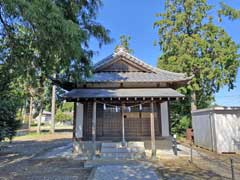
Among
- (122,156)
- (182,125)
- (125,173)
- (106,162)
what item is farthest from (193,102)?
(125,173)

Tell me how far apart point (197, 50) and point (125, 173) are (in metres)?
15.7

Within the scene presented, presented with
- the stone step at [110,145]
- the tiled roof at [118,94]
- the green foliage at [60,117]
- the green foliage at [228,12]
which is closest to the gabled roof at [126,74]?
the tiled roof at [118,94]

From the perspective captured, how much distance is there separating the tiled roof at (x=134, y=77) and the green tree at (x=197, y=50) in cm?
689

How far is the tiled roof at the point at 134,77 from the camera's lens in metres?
10.9

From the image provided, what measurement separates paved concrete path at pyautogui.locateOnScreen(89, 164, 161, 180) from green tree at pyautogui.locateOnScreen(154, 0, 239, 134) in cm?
1228

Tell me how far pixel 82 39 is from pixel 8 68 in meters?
2.65

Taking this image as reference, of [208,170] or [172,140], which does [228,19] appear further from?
[208,170]

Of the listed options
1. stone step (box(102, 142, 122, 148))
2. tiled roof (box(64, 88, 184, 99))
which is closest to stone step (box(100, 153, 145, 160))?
stone step (box(102, 142, 122, 148))

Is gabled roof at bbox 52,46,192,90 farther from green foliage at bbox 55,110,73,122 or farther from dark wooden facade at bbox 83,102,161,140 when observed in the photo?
green foliage at bbox 55,110,73,122

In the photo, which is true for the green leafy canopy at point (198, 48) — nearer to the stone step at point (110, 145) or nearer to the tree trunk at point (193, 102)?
the tree trunk at point (193, 102)

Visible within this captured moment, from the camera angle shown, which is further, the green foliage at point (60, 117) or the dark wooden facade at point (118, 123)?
the green foliage at point (60, 117)

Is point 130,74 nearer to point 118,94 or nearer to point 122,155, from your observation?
point 118,94

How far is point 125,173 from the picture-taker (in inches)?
259


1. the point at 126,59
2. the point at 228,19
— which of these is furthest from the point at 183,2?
the point at 126,59
